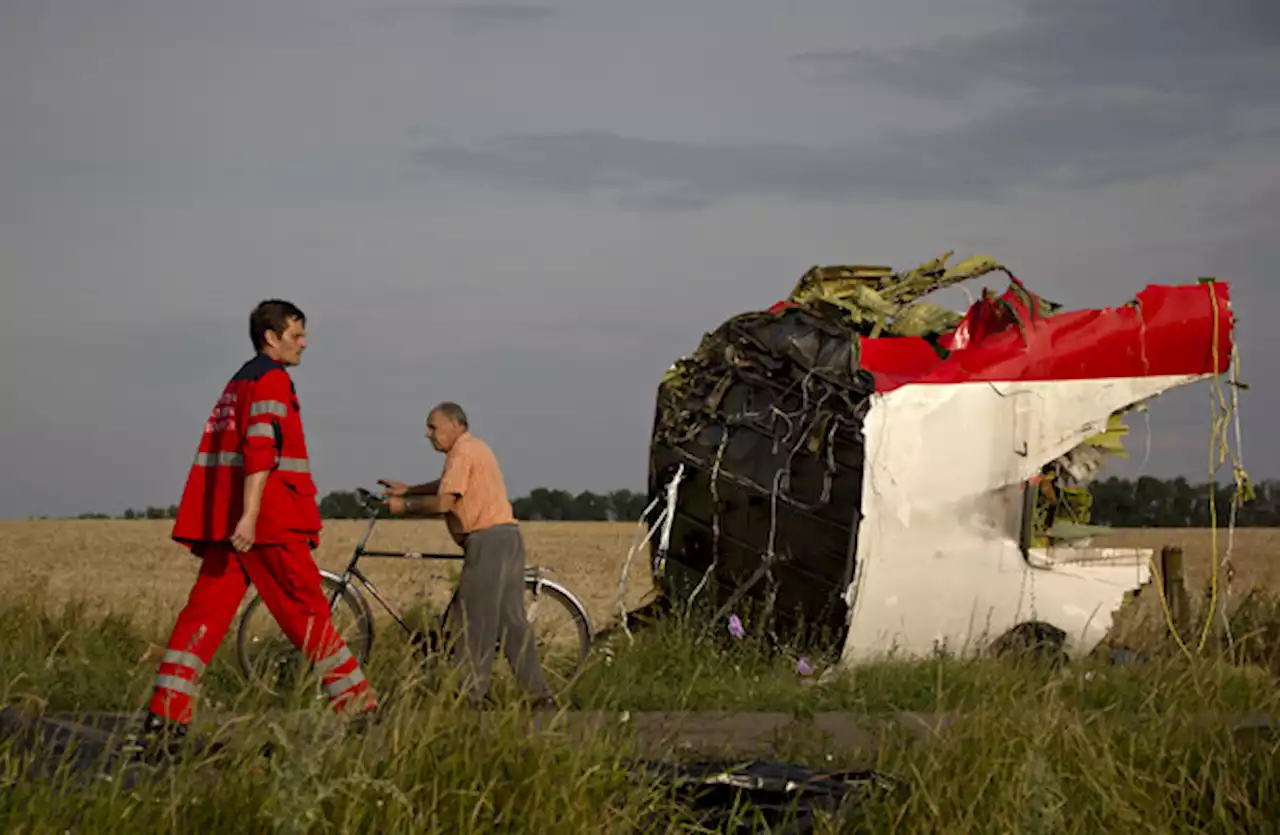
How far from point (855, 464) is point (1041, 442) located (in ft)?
4.93

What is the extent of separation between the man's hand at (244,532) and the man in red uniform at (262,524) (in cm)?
3

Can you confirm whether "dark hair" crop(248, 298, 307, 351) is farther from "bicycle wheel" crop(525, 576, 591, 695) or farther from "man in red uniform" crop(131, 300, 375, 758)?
"bicycle wheel" crop(525, 576, 591, 695)

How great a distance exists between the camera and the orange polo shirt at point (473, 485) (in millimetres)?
9797

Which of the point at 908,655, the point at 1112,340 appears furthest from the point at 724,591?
the point at 1112,340

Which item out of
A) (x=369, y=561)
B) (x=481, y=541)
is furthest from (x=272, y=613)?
(x=369, y=561)

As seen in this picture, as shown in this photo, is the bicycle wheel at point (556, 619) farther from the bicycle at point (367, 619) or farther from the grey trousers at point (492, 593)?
the grey trousers at point (492, 593)

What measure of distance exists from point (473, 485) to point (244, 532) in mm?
2058

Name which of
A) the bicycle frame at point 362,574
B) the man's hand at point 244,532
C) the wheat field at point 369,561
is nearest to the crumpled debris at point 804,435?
the wheat field at point 369,561

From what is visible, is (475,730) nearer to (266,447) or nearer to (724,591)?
(266,447)

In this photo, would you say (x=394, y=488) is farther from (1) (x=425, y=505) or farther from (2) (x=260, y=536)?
(2) (x=260, y=536)

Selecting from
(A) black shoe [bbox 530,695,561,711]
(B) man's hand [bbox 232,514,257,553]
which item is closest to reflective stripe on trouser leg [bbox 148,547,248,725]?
(B) man's hand [bbox 232,514,257,553]

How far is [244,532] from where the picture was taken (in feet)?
26.3

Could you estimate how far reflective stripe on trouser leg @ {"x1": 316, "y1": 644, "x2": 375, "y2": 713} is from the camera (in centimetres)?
831

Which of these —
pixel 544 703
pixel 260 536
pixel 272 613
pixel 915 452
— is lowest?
pixel 544 703
